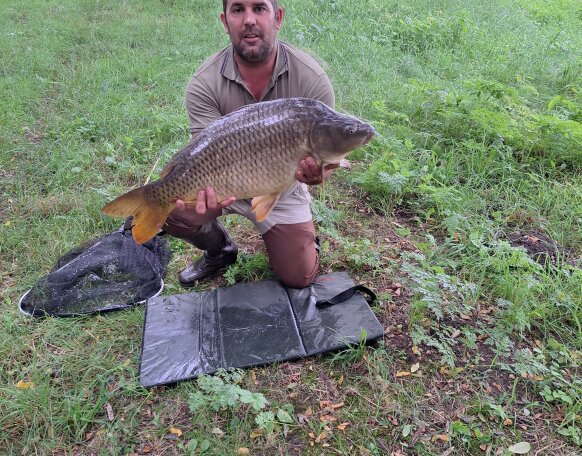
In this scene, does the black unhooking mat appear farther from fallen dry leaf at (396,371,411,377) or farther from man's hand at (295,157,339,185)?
man's hand at (295,157,339,185)

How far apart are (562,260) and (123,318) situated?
2278 millimetres

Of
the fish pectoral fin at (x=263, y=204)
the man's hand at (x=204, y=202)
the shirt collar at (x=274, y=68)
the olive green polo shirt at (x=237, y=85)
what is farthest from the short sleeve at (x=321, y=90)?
the man's hand at (x=204, y=202)

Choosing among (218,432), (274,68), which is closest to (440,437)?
(218,432)

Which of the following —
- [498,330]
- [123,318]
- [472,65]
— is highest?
[472,65]

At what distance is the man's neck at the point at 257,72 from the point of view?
2217mm

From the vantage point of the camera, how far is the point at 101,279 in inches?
97.3

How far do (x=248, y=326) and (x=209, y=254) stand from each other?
512mm

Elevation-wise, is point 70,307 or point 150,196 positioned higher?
point 150,196

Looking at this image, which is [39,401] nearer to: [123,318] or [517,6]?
[123,318]

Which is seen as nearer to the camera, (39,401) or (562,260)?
(39,401)

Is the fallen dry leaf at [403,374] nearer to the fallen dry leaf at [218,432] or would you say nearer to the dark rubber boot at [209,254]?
the fallen dry leaf at [218,432]

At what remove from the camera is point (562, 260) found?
2555 mm

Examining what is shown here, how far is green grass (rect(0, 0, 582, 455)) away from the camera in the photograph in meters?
1.79

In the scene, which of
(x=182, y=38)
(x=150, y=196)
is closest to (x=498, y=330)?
(x=150, y=196)
